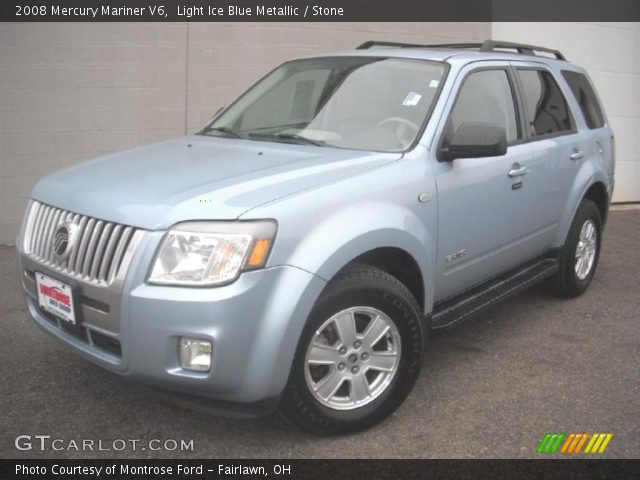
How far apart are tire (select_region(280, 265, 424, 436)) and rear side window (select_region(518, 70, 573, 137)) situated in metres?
1.87

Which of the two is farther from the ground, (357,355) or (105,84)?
(105,84)

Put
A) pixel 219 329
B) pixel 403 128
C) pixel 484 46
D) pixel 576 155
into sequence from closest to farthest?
1. pixel 219 329
2. pixel 403 128
3. pixel 484 46
4. pixel 576 155

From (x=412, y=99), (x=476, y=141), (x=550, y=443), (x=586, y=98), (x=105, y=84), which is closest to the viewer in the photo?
(x=550, y=443)

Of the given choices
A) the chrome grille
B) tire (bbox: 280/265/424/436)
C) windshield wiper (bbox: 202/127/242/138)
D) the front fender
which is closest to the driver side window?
the front fender

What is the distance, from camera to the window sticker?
3.50 metres

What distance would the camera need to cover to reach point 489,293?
3.87 m

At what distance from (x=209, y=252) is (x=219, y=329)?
29 centimetres

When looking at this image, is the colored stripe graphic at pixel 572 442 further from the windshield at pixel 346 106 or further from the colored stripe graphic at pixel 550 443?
the windshield at pixel 346 106

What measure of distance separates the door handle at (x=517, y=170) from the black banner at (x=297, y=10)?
4084mm

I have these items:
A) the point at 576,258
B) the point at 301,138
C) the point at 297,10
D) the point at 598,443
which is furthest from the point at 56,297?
the point at 297,10

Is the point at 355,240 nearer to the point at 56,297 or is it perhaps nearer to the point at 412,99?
the point at 412,99

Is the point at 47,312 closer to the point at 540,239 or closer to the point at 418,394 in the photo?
the point at 418,394

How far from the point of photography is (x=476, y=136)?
3.23 meters
